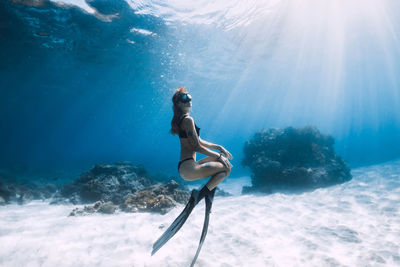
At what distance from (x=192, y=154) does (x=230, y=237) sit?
2870 millimetres

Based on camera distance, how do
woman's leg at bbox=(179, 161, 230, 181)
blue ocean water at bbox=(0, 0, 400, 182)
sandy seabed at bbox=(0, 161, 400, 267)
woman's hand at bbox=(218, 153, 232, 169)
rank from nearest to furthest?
1. woman's leg at bbox=(179, 161, 230, 181)
2. woman's hand at bbox=(218, 153, 232, 169)
3. sandy seabed at bbox=(0, 161, 400, 267)
4. blue ocean water at bbox=(0, 0, 400, 182)

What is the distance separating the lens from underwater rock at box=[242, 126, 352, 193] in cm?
1086

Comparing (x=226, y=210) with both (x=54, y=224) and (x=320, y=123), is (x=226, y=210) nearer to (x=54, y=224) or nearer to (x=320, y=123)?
(x=54, y=224)

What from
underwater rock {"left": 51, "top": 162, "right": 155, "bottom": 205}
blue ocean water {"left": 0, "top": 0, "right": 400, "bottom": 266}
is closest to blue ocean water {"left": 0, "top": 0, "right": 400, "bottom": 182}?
blue ocean water {"left": 0, "top": 0, "right": 400, "bottom": 266}

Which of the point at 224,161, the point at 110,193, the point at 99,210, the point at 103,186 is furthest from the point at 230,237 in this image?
the point at 103,186

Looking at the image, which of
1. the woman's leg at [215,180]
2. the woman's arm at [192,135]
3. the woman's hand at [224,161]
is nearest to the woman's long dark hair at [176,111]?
the woman's arm at [192,135]

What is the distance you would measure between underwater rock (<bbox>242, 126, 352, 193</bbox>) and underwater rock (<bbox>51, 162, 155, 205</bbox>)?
698 centimetres

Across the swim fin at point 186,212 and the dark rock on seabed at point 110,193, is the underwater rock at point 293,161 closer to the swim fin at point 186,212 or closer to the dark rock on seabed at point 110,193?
the dark rock on seabed at point 110,193

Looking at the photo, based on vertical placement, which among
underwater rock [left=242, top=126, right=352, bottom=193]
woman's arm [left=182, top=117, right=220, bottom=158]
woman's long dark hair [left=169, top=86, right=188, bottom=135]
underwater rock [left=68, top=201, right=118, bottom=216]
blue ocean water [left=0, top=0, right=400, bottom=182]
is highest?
blue ocean water [left=0, top=0, right=400, bottom=182]

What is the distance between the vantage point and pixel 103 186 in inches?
380

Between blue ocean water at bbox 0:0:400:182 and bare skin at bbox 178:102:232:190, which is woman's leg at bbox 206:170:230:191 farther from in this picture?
blue ocean water at bbox 0:0:400:182

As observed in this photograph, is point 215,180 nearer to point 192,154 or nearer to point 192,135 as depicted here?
point 192,154

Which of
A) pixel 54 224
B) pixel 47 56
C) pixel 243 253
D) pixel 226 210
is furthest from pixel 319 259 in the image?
pixel 47 56

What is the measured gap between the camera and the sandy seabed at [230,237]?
3893 mm
